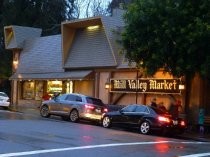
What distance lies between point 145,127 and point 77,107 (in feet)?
18.8

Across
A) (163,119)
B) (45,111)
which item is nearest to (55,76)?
(45,111)

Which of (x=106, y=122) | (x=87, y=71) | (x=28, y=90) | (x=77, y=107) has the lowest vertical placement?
(x=106, y=122)

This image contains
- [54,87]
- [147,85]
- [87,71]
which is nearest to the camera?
[147,85]

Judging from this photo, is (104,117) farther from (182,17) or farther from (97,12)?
(97,12)

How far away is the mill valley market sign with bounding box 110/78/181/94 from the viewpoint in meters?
29.7

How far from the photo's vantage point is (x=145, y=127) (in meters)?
24.5

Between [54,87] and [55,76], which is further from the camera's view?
[54,87]

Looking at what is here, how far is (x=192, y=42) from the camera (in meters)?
23.8

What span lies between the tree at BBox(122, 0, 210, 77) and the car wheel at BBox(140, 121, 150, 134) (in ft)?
9.83

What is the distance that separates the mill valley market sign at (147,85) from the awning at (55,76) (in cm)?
295

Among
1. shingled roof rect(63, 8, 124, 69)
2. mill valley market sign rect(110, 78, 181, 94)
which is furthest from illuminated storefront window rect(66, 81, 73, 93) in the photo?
mill valley market sign rect(110, 78, 181, 94)

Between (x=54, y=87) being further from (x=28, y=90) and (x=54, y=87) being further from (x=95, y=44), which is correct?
(x=95, y=44)

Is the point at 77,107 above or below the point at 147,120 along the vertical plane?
above

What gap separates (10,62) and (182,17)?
105 feet
